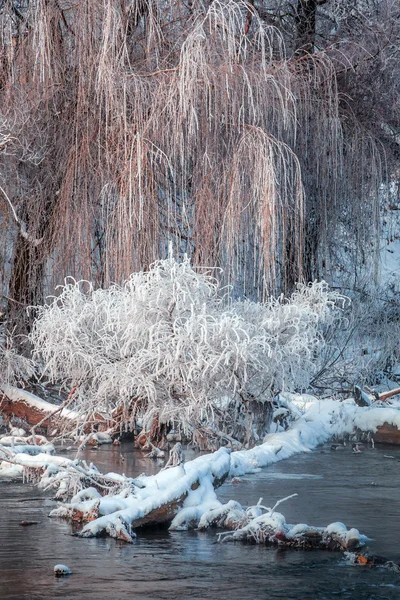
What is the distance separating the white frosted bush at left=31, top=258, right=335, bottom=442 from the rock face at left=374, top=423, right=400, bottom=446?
1.62 metres

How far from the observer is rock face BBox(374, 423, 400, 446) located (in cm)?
1523

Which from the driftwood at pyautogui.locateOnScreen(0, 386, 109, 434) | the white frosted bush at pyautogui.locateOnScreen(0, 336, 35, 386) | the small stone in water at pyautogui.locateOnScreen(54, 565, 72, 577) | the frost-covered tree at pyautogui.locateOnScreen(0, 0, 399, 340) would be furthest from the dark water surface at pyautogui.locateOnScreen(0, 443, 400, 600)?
the frost-covered tree at pyautogui.locateOnScreen(0, 0, 399, 340)

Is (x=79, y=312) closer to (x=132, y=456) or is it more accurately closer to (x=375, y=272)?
(x=132, y=456)

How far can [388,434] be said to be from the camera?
1524 centimetres

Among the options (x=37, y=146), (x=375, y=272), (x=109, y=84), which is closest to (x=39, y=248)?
(x=37, y=146)

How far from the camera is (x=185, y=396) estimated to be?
13.7 metres

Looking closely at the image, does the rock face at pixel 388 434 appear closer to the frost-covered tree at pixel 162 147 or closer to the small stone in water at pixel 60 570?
the frost-covered tree at pixel 162 147

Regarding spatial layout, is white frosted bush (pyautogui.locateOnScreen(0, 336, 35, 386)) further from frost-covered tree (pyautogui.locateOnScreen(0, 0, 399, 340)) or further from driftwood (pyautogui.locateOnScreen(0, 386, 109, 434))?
frost-covered tree (pyautogui.locateOnScreen(0, 0, 399, 340))

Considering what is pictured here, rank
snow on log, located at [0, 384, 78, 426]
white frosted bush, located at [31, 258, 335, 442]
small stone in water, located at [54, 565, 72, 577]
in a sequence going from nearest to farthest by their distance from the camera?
small stone in water, located at [54, 565, 72, 577] → white frosted bush, located at [31, 258, 335, 442] → snow on log, located at [0, 384, 78, 426]

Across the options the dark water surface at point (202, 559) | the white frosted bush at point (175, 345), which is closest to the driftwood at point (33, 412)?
the white frosted bush at point (175, 345)

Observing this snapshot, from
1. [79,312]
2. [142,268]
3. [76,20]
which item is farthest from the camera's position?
[76,20]

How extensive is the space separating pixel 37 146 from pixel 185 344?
4.78 meters

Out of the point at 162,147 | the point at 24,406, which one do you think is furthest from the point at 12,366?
the point at 162,147

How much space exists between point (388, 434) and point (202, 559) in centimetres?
780
